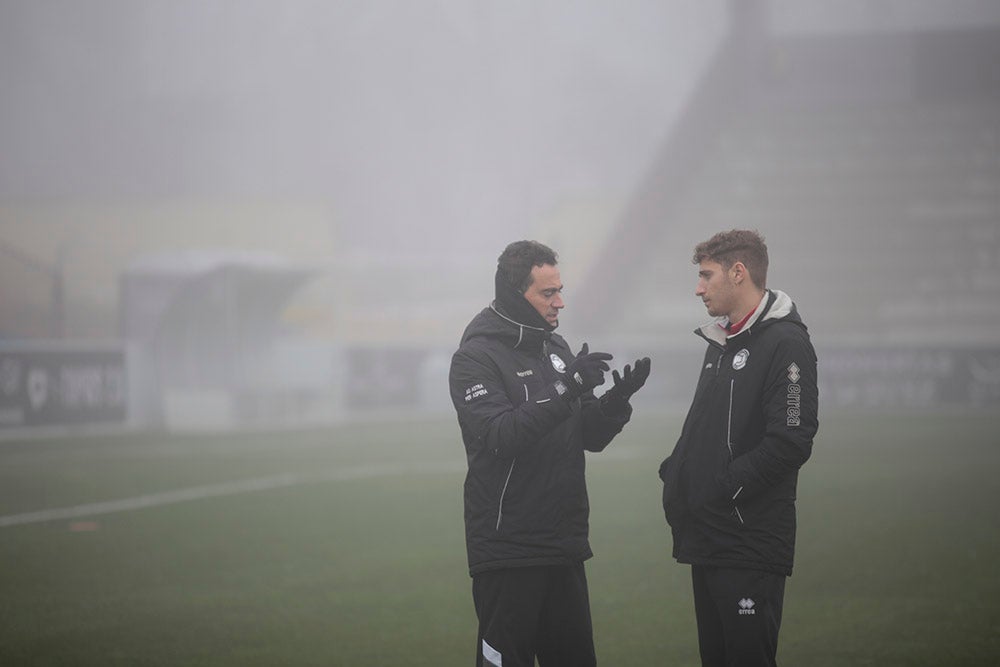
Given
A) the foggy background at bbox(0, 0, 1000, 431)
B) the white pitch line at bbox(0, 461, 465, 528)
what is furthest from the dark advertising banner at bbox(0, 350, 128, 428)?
the white pitch line at bbox(0, 461, 465, 528)

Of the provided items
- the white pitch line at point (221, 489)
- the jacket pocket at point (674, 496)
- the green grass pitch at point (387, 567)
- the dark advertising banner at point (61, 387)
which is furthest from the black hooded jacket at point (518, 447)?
the dark advertising banner at point (61, 387)

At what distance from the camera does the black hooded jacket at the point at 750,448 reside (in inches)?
172

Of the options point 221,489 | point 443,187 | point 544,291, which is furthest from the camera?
point 443,187

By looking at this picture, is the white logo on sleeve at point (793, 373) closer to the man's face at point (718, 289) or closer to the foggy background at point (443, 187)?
the man's face at point (718, 289)

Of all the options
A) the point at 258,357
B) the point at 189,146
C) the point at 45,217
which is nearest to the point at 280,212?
the point at 45,217

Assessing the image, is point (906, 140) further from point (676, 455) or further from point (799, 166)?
point (676, 455)

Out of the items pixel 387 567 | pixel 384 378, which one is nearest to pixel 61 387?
pixel 384 378

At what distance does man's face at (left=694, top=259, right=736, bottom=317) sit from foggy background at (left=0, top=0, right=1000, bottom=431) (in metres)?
20.5

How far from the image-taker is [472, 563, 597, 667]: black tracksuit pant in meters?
4.57

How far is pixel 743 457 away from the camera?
14.4ft

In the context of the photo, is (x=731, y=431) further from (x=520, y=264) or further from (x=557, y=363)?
(x=520, y=264)

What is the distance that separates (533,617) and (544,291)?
119 centimetres

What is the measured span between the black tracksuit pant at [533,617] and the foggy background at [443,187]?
2012 cm

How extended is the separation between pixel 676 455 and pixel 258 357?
27.4 meters
